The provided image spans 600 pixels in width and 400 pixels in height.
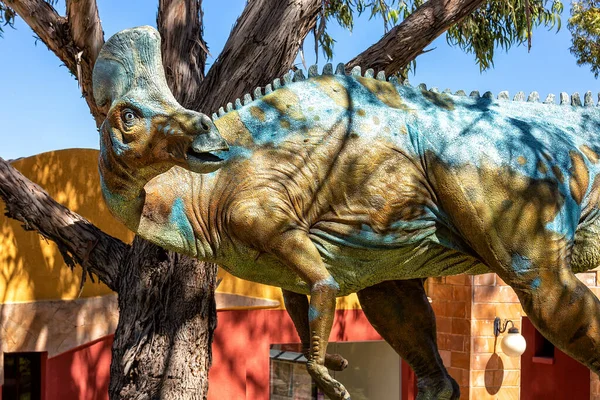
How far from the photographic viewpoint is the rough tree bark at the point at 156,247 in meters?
5.13

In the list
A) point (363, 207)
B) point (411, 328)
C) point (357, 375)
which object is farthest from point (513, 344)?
point (363, 207)

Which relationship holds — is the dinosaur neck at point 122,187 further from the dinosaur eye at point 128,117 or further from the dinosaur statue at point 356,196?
the dinosaur eye at point 128,117

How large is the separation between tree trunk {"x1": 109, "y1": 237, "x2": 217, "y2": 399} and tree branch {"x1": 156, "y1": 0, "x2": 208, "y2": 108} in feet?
3.86

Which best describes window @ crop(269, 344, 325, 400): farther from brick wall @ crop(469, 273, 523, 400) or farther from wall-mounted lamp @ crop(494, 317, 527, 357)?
wall-mounted lamp @ crop(494, 317, 527, 357)

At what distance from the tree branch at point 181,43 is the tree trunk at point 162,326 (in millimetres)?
1177

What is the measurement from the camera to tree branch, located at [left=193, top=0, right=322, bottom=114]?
17.4 feet

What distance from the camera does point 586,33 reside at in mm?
15438

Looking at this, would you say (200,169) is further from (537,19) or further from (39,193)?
(537,19)

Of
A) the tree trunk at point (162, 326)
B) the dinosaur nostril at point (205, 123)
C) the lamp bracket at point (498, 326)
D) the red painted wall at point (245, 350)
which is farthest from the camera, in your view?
the lamp bracket at point (498, 326)

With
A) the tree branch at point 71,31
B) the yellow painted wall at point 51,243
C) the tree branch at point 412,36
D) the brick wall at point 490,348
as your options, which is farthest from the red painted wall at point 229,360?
the tree branch at point 412,36

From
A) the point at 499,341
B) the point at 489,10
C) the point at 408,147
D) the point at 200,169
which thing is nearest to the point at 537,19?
the point at 489,10

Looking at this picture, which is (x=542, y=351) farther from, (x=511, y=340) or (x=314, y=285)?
(x=314, y=285)

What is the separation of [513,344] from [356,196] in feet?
21.5

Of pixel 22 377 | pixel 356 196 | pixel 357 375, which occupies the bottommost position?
pixel 357 375
